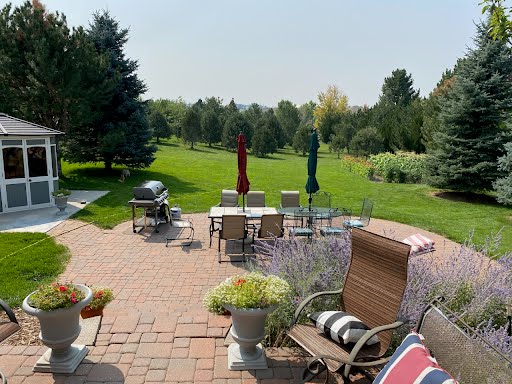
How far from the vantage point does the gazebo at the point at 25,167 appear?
38.0ft

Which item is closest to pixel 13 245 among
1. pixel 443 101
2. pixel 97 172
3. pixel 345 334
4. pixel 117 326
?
pixel 117 326

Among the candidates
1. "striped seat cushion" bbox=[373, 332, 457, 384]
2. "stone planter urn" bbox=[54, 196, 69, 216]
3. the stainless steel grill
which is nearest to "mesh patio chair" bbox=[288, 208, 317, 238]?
the stainless steel grill

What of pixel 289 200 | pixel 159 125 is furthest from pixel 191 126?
pixel 289 200

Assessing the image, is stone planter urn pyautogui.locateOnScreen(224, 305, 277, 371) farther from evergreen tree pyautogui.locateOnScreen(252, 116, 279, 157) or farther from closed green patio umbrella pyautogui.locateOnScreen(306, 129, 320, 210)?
evergreen tree pyautogui.locateOnScreen(252, 116, 279, 157)

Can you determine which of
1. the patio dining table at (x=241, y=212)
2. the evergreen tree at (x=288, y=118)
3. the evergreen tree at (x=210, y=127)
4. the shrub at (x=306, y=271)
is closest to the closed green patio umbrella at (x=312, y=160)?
the patio dining table at (x=241, y=212)

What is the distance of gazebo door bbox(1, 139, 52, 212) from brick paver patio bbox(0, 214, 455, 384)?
5375 mm

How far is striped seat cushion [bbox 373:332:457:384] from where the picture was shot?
213 centimetres

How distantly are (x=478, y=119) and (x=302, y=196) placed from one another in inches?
297

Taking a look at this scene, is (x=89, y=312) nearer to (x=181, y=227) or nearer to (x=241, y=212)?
(x=241, y=212)

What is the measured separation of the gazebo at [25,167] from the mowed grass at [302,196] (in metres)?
1.77

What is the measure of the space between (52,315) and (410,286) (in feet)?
11.9

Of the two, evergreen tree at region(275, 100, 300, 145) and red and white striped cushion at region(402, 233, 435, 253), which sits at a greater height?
evergreen tree at region(275, 100, 300, 145)

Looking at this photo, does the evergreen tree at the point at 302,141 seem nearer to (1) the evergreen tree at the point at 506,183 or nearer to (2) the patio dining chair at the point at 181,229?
(1) the evergreen tree at the point at 506,183

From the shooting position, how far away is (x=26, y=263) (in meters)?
7.22
